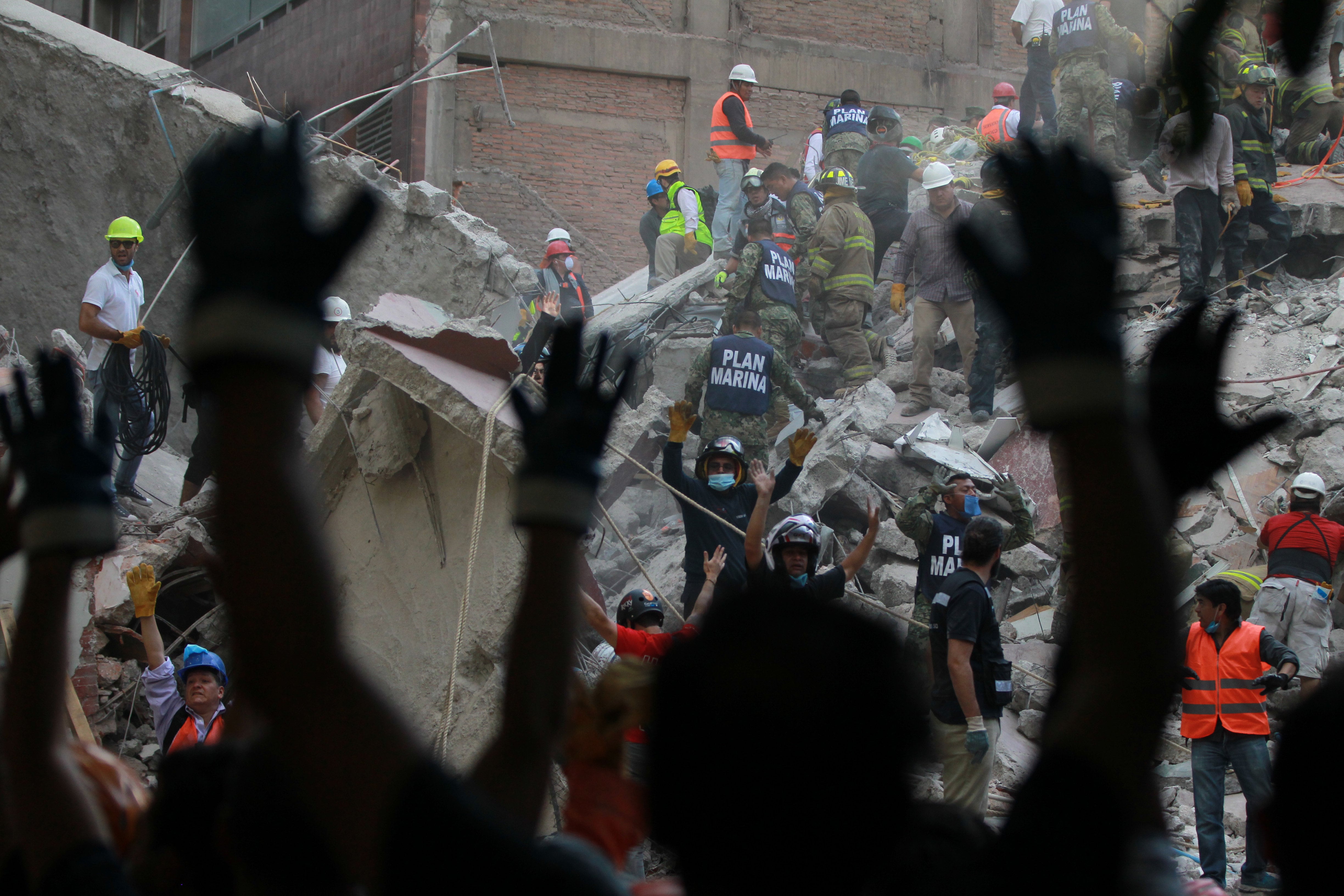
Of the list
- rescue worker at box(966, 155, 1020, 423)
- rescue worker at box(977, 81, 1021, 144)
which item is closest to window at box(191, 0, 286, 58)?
rescue worker at box(977, 81, 1021, 144)

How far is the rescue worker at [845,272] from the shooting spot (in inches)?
376

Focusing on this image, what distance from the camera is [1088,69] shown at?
10.4 meters

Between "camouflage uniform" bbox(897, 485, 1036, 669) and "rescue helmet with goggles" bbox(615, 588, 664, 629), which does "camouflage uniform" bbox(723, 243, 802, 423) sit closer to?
"camouflage uniform" bbox(897, 485, 1036, 669)

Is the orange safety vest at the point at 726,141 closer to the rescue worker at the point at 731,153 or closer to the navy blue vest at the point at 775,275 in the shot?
the rescue worker at the point at 731,153

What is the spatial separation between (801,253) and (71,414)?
9056 mm

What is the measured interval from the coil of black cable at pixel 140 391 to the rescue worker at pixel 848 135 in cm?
677

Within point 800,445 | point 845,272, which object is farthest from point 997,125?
point 800,445

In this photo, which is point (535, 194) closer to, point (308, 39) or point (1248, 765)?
point (308, 39)

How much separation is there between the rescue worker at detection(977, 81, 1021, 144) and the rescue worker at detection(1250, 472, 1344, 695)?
5.92 m

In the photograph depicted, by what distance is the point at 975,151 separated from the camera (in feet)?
44.3

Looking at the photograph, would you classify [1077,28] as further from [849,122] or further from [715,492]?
[715,492]

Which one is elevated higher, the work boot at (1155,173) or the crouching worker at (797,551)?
the work boot at (1155,173)

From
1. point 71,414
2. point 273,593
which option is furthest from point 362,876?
point 71,414


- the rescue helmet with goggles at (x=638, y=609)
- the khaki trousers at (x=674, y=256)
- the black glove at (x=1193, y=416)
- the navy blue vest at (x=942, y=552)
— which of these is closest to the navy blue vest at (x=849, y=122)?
the khaki trousers at (x=674, y=256)
